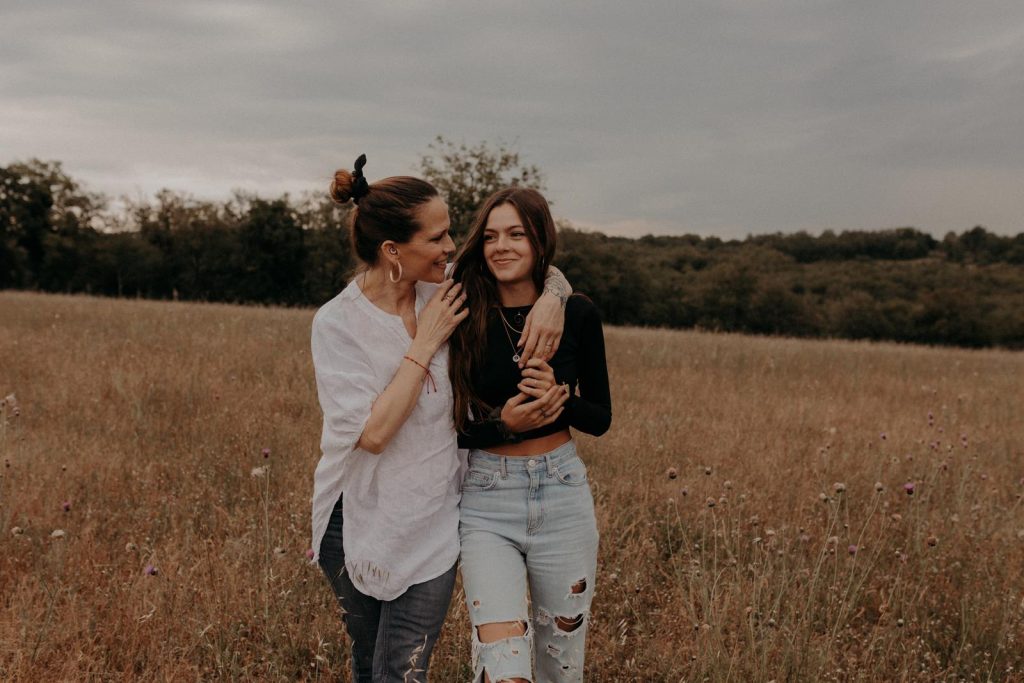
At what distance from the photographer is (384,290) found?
7.82 feet

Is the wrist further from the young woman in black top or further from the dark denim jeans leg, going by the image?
the dark denim jeans leg

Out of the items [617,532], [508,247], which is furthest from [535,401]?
[617,532]

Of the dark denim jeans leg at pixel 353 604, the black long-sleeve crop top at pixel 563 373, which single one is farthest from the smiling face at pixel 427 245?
the dark denim jeans leg at pixel 353 604

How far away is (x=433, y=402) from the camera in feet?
7.32

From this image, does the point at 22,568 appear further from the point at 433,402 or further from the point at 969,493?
the point at 969,493

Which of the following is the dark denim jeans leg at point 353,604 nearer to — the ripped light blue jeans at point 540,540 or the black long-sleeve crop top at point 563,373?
the ripped light blue jeans at point 540,540

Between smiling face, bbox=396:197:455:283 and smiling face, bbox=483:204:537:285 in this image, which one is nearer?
smiling face, bbox=396:197:455:283

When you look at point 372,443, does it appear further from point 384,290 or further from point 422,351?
point 384,290

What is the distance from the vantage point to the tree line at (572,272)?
47.8 m

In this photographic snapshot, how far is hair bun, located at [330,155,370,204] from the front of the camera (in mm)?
2334

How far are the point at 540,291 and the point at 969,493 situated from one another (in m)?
4.29

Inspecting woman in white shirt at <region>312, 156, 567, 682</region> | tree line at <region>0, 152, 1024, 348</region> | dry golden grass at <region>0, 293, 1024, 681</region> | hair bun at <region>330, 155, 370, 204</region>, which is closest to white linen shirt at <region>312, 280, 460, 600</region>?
woman in white shirt at <region>312, 156, 567, 682</region>

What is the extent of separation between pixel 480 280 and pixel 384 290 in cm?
36

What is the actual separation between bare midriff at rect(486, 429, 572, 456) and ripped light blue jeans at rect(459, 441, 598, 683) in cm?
3
